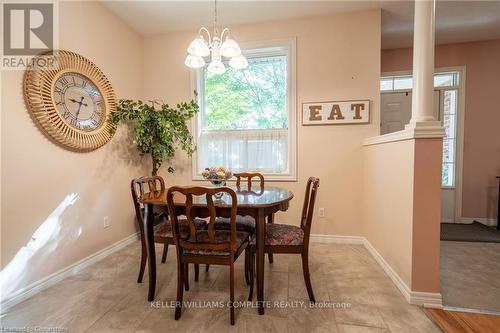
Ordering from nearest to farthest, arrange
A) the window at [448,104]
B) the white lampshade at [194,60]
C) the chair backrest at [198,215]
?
the chair backrest at [198,215] < the white lampshade at [194,60] < the window at [448,104]

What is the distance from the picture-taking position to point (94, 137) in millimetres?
2553

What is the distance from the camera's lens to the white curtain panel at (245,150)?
3.23 meters

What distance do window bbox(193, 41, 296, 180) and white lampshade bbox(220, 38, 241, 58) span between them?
4.39 ft

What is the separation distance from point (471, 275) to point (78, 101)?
4008 mm

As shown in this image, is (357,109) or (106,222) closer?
(106,222)

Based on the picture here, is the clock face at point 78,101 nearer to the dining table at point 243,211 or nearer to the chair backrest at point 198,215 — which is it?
the dining table at point 243,211

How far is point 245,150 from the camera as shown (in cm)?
331

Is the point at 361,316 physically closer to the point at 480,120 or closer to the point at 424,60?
the point at 424,60

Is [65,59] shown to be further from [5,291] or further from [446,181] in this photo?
[446,181]

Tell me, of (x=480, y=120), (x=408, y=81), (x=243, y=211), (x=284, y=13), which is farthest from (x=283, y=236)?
(x=480, y=120)

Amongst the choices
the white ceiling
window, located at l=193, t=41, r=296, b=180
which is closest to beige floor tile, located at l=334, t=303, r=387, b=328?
window, located at l=193, t=41, r=296, b=180

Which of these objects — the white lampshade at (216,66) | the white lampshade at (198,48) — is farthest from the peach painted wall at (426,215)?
the white lampshade at (198,48)

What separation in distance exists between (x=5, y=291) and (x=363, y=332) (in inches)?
99.0

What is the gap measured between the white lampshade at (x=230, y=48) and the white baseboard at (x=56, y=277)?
2389mm
